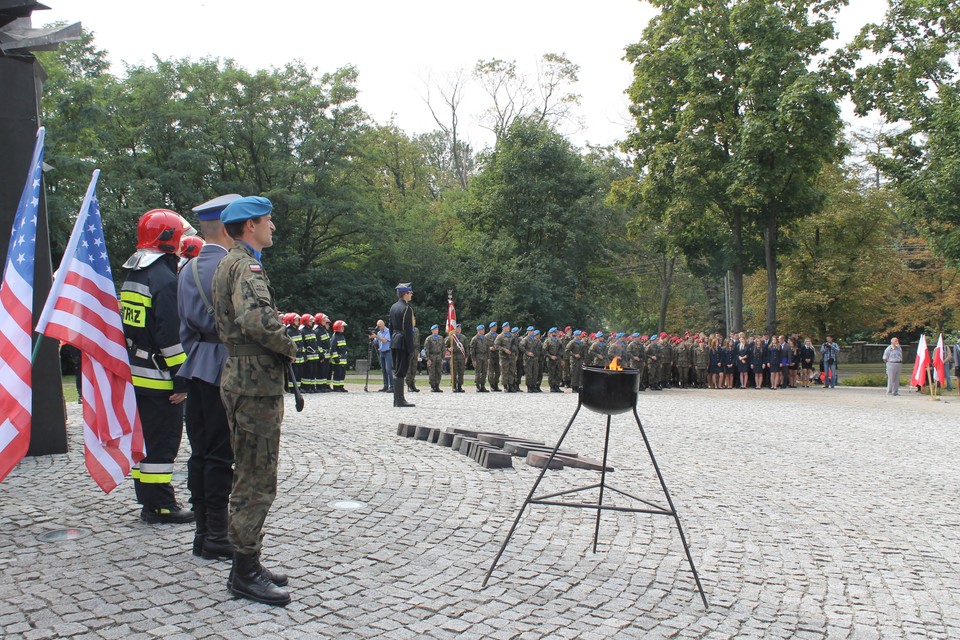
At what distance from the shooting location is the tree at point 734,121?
94.3ft

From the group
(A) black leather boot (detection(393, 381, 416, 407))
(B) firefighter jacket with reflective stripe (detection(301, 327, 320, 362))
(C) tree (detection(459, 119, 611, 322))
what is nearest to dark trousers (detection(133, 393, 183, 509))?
(A) black leather boot (detection(393, 381, 416, 407))

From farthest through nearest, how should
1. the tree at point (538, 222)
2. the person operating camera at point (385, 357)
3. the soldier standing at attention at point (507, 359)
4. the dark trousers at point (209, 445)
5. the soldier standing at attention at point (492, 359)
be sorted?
1. the tree at point (538, 222)
2. the soldier standing at attention at point (492, 359)
3. the soldier standing at attention at point (507, 359)
4. the person operating camera at point (385, 357)
5. the dark trousers at point (209, 445)

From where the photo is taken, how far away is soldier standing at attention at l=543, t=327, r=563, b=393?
2333 centimetres

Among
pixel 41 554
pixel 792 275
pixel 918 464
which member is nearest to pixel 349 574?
pixel 41 554

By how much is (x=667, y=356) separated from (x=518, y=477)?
20.5 meters

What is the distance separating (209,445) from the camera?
458 centimetres

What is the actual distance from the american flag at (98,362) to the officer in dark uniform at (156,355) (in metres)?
0.09

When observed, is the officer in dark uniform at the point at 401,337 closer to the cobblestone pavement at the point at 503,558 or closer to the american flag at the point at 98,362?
the cobblestone pavement at the point at 503,558

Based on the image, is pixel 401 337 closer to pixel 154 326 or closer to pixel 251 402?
pixel 154 326

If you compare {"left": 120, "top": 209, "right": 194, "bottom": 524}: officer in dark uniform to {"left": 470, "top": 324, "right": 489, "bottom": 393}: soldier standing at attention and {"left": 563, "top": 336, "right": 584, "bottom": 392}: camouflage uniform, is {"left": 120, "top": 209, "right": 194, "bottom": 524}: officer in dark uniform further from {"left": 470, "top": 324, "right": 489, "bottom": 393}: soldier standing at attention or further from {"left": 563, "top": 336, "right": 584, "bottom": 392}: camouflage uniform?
{"left": 563, "top": 336, "right": 584, "bottom": 392}: camouflage uniform

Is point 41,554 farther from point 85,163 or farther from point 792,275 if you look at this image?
point 792,275

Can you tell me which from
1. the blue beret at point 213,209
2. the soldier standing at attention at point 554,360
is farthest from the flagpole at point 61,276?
the soldier standing at attention at point 554,360

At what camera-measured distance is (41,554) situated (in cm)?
467

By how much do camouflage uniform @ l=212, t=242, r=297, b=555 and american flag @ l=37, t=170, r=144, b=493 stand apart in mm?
1879
